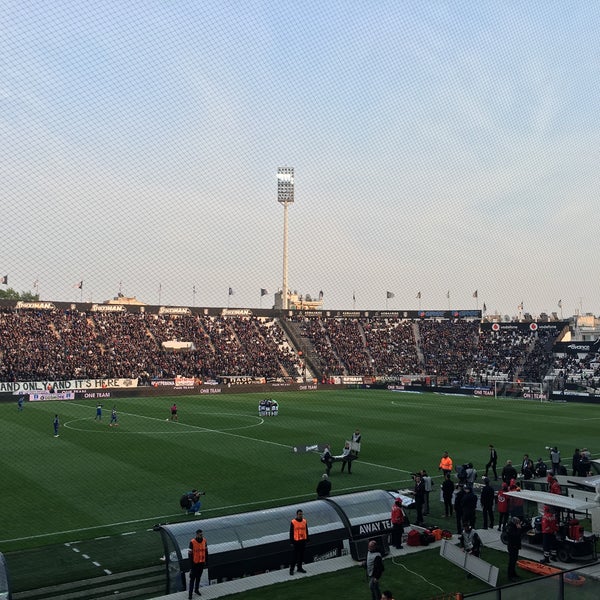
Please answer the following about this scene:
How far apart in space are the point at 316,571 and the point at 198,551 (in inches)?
121

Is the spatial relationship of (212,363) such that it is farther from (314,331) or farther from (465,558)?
(465,558)

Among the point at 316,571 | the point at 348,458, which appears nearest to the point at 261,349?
the point at 348,458

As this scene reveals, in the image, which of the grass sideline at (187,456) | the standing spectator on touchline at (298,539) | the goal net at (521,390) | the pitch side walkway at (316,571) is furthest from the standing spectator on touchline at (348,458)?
the goal net at (521,390)

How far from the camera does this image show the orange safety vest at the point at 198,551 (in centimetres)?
1332

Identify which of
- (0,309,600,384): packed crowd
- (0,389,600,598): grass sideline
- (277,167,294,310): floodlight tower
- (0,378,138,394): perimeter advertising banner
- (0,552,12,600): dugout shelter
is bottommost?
(0,389,600,598): grass sideline

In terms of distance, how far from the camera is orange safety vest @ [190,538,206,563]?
524 inches

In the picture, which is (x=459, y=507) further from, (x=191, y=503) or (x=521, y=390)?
(x=521, y=390)

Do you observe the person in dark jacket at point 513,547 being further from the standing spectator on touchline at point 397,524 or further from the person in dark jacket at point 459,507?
the person in dark jacket at point 459,507

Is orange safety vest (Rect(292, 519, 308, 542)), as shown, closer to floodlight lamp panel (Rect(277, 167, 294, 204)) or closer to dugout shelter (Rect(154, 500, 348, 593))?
dugout shelter (Rect(154, 500, 348, 593))

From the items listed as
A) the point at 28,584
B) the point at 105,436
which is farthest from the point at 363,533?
the point at 105,436

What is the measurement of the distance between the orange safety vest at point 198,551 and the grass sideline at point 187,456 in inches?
131

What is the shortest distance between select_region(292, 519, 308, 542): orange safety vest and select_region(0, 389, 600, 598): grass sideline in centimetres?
418

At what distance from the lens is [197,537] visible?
13555 mm

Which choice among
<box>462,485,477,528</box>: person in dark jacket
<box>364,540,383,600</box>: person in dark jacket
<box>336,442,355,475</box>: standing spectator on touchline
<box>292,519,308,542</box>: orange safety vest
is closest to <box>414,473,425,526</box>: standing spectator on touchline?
<box>462,485,477,528</box>: person in dark jacket
